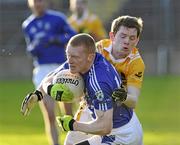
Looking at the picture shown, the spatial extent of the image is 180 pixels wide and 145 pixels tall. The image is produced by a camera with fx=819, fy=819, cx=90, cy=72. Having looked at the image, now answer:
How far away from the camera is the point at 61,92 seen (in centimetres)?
742

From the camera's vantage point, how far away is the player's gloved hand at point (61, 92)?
7.42 m

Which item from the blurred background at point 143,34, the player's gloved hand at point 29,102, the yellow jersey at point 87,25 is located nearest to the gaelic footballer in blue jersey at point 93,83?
the player's gloved hand at point 29,102

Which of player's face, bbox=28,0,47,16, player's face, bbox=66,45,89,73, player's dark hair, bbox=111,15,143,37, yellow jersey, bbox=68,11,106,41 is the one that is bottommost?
yellow jersey, bbox=68,11,106,41

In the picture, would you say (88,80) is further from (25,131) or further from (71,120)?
(25,131)

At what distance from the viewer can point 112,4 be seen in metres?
26.2

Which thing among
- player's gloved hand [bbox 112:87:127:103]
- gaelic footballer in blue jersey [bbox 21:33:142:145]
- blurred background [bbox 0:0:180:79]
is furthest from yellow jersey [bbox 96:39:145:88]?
blurred background [bbox 0:0:180:79]

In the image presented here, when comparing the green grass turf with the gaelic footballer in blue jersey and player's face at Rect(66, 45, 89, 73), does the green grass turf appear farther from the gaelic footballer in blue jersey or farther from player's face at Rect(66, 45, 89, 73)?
player's face at Rect(66, 45, 89, 73)

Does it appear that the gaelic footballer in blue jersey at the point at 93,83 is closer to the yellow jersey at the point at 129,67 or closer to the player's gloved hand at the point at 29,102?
the player's gloved hand at the point at 29,102

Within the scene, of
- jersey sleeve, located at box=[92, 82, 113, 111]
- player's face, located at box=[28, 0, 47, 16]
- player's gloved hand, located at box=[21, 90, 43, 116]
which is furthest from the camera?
player's face, located at box=[28, 0, 47, 16]

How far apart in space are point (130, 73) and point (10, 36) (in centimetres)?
1772

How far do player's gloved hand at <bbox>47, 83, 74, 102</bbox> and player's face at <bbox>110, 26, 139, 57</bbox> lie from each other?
761mm

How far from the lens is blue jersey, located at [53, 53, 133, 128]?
23.5 ft

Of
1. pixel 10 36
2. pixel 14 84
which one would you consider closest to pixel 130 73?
pixel 14 84

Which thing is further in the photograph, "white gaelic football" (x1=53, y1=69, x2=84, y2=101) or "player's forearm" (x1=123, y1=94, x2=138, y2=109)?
"player's forearm" (x1=123, y1=94, x2=138, y2=109)
